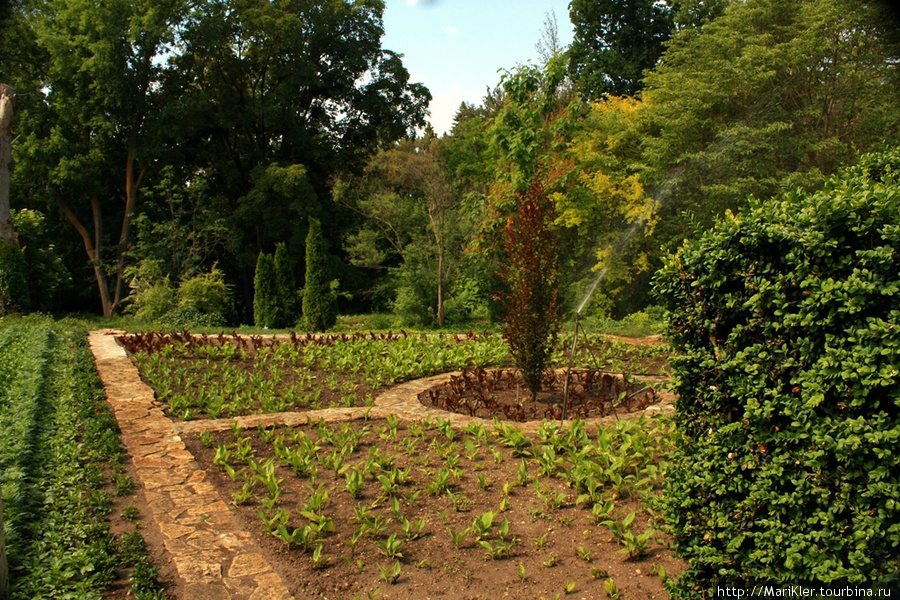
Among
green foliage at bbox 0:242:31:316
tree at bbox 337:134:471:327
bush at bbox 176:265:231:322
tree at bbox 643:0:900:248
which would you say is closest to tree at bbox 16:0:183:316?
green foliage at bbox 0:242:31:316

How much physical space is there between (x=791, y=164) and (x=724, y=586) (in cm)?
1602

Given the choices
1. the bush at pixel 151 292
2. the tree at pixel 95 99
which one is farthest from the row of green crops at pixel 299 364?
the tree at pixel 95 99

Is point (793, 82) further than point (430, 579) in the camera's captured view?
Yes

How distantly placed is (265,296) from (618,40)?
16670mm

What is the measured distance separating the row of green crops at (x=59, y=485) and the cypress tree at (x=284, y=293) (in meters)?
9.71

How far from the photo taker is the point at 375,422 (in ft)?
17.7

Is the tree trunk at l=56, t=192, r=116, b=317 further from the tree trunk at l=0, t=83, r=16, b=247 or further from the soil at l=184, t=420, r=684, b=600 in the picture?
the soil at l=184, t=420, r=684, b=600

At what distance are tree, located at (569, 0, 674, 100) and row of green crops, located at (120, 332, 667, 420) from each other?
16574 millimetres

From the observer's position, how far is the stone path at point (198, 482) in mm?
2871

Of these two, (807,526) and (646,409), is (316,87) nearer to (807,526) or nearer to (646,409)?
(646,409)

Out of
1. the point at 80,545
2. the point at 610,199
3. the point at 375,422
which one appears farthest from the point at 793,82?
the point at 80,545

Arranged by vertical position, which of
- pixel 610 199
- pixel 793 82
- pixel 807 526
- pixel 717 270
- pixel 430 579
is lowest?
pixel 430 579

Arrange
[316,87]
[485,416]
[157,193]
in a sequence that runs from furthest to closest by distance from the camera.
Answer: [316,87]
[157,193]
[485,416]

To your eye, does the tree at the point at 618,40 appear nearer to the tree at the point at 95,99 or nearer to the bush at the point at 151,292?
the tree at the point at 95,99
